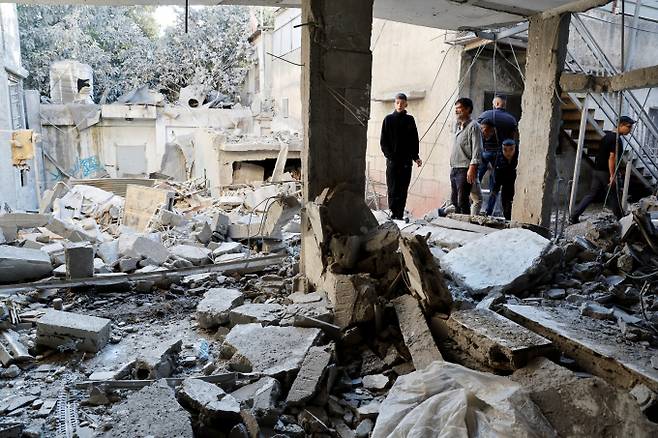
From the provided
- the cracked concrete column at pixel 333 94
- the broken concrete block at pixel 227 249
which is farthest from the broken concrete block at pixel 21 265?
the cracked concrete column at pixel 333 94

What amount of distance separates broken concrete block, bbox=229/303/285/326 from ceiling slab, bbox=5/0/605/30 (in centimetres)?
327

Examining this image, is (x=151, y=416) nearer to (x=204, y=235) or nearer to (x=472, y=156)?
(x=204, y=235)

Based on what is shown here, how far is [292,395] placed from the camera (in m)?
2.93

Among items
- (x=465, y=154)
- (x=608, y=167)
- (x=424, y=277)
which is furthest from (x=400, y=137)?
(x=608, y=167)

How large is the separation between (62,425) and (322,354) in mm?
1610

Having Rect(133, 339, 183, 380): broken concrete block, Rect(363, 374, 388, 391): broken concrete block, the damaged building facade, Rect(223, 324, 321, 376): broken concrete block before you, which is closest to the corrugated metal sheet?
the damaged building facade

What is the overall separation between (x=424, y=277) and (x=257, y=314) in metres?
1.46

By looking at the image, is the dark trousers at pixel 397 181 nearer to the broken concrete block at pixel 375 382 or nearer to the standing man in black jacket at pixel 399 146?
the standing man in black jacket at pixel 399 146

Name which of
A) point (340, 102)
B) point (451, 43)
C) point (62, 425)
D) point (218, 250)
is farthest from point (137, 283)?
A: point (451, 43)

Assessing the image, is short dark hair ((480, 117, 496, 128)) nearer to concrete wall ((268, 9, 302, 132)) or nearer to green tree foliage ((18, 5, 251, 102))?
concrete wall ((268, 9, 302, 132))

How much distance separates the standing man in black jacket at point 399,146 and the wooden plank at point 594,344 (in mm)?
3179

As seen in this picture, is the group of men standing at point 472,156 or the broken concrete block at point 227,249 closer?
the broken concrete block at point 227,249

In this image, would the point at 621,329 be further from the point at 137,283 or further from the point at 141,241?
the point at 141,241

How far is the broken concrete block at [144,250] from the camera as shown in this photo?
586 centimetres
